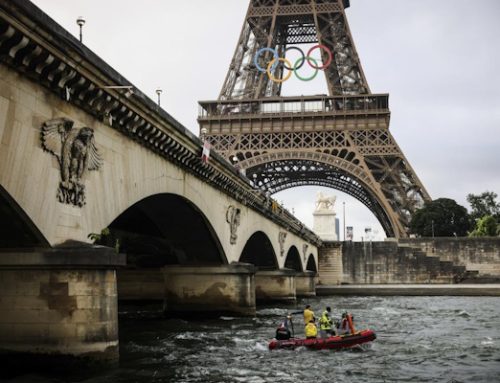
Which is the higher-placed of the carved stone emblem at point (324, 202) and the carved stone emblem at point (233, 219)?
the carved stone emblem at point (324, 202)

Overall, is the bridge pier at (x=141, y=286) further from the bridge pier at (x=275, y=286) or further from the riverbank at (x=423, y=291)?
the riverbank at (x=423, y=291)

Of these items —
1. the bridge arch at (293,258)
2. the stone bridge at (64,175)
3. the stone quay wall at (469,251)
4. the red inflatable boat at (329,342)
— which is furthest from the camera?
the stone quay wall at (469,251)

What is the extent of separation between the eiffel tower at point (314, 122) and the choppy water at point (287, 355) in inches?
1668

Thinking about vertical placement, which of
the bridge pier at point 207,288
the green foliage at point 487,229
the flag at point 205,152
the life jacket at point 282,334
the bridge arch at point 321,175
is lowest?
the life jacket at point 282,334

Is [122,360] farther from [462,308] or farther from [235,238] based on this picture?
[462,308]

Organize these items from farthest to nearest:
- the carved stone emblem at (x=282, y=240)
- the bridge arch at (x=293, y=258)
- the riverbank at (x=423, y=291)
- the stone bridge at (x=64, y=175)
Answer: the bridge arch at (x=293, y=258), the riverbank at (x=423, y=291), the carved stone emblem at (x=282, y=240), the stone bridge at (x=64, y=175)

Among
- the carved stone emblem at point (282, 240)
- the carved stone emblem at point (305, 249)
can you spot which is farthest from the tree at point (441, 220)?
the carved stone emblem at point (282, 240)

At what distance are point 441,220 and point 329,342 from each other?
216 feet

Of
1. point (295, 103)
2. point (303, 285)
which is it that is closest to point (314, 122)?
point (295, 103)

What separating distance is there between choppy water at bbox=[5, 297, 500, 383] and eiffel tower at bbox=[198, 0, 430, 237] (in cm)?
4236

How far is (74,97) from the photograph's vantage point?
1508 cm

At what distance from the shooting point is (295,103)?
80.2 metres

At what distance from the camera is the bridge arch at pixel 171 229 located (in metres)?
25.6

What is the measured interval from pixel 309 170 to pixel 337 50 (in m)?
16.6
